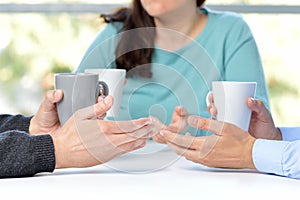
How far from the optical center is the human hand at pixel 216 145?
1302 mm

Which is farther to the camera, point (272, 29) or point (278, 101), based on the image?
point (278, 101)

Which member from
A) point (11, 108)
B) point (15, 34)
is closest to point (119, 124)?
point (11, 108)

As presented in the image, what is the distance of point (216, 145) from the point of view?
131cm

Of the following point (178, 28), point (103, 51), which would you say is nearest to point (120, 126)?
point (103, 51)

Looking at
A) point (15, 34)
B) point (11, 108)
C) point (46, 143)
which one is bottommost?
point (11, 108)

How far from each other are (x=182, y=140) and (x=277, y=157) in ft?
0.65

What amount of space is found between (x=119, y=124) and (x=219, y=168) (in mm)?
243

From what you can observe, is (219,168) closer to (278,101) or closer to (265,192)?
(265,192)

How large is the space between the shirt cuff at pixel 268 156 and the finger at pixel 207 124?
80 mm

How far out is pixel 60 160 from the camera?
126cm

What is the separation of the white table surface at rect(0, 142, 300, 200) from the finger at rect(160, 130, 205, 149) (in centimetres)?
5

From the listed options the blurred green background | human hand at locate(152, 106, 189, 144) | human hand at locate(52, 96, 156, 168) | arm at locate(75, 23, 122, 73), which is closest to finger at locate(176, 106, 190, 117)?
human hand at locate(152, 106, 189, 144)

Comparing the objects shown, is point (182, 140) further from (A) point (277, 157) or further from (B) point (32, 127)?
(B) point (32, 127)

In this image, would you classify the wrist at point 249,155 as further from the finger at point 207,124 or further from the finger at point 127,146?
the finger at point 127,146
